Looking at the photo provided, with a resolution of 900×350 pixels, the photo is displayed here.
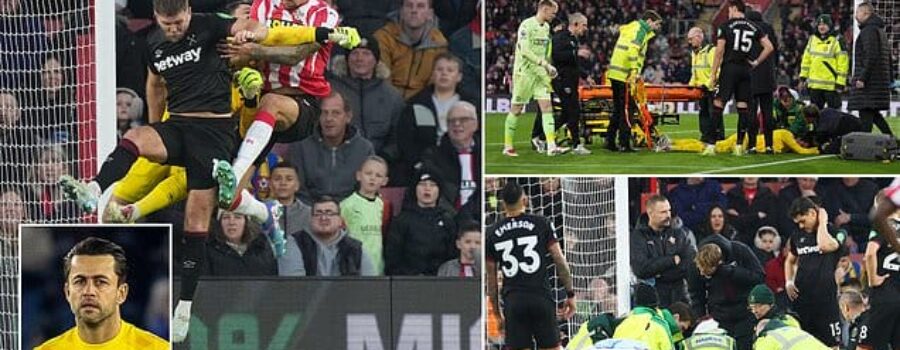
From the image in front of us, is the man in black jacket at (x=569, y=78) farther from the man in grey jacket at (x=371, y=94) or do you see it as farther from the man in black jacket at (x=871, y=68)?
the man in black jacket at (x=871, y=68)

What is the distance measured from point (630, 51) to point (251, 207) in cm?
202

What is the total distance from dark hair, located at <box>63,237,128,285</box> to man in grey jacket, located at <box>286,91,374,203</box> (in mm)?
965

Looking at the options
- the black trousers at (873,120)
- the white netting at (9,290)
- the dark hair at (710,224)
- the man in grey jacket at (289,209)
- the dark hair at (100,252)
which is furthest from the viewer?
the black trousers at (873,120)

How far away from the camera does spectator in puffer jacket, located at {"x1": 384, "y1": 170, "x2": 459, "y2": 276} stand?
9.02 metres

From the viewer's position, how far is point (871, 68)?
9289 mm

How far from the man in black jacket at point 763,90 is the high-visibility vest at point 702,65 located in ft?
0.69

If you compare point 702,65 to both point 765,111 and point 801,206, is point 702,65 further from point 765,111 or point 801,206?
point 801,206

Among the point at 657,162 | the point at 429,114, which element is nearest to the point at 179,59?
the point at 429,114

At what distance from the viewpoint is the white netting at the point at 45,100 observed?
8.85 meters

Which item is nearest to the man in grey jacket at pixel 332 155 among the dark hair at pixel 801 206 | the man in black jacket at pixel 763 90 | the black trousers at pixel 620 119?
the black trousers at pixel 620 119

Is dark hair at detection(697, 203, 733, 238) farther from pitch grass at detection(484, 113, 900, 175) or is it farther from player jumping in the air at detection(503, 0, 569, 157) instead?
player jumping in the air at detection(503, 0, 569, 157)

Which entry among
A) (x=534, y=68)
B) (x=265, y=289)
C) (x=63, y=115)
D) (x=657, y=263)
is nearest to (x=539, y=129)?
(x=534, y=68)

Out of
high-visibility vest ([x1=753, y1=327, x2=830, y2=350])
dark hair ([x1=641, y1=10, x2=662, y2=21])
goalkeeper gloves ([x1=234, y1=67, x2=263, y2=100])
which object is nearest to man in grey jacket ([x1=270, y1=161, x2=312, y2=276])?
goalkeeper gloves ([x1=234, y1=67, x2=263, y2=100])

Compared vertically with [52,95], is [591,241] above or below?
below
